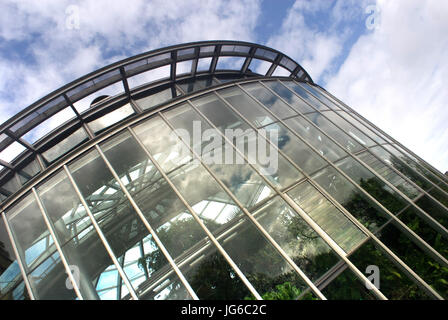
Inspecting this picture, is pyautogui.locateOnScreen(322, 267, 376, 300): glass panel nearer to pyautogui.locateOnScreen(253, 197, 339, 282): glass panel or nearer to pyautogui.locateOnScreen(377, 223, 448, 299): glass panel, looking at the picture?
pyautogui.locateOnScreen(253, 197, 339, 282): glass panel

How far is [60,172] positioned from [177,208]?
521cm

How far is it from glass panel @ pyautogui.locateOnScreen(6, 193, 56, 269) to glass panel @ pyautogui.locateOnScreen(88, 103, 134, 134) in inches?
147

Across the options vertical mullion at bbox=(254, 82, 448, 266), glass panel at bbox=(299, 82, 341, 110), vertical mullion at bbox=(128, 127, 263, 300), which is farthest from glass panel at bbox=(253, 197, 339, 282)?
glass panel at bbox=(299, 82, 341, 110)

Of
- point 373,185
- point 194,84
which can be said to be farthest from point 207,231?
point 194,84

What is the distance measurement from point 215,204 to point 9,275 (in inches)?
261

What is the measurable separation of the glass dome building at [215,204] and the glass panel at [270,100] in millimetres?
102

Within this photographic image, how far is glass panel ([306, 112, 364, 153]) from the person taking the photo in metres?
9.26

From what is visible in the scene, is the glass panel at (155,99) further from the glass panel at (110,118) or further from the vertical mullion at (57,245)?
the vertical mullion at (57,245)

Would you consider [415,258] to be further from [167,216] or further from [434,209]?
[167,216]

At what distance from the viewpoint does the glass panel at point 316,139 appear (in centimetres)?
863

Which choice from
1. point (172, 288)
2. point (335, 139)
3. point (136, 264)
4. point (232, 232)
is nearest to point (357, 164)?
point (335, 139)

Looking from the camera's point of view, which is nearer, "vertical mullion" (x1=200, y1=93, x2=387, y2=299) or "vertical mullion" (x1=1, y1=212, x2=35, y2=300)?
"vertical mullion" (x1=200, y1=93, x2=387, y2=299)

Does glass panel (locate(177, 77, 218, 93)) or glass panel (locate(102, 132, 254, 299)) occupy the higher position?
glass panel (locate(177, 77, 218, 93))

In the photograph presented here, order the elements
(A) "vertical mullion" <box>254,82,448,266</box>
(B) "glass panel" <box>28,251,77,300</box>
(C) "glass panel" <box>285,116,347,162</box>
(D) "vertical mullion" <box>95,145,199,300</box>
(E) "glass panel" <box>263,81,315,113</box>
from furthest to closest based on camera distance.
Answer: (E) "glass panel" <box>263,81,315,113</box> → (C) "glass panel" <box>285,116,347,162</box> → (B) "glass panel" <box>28,251,77,300</box> → (A) "vertical mullion" <box>254,82,448,266</box> → (D) "vertical mullion" <box>95,145,199,300</box>
